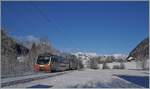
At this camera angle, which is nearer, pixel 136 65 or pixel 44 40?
pixel 44 40

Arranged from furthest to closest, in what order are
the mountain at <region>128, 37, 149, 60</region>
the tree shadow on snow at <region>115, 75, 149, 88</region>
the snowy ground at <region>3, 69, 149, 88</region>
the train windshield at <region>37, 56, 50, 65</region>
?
the mountain at <region>128, 37, 149, 60</region> < the train windshield at <region>37, 56, 50, 65</region> < the tree shadow on snow at <region>115, 75, 149, 88</region> < the snowy ground at <region>3, 69, 149, 88</region>

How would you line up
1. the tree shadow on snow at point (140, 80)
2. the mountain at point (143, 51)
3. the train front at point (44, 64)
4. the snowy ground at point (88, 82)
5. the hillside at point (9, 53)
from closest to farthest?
1. the snowy ground at point (88, 82)
2. the tree shadow on snow at point (140, 80)
3. the hillside at point (9, 53)
4. the train front at point (44, 64)
5. the mountain at point (143, 51)

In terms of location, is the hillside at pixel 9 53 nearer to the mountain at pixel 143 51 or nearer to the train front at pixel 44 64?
the train front at pixel 44 64

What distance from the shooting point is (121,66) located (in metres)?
87.4

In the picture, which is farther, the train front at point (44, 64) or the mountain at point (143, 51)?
the mountain at point (143, 51)

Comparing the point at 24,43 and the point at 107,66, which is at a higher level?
the point at 24,43

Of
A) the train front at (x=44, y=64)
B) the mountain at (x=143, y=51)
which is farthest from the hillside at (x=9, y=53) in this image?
the mountain at (x=143, y=51)

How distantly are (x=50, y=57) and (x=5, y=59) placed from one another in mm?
6314

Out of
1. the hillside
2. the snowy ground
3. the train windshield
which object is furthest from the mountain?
the snowy ground

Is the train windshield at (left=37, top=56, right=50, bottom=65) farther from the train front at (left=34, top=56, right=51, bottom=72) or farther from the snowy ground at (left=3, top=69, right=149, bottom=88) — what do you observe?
the snowy ground at (left=3, top=69, right=149, bottom=88)

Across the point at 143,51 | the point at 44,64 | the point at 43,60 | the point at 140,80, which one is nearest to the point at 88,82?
the point at 140,80

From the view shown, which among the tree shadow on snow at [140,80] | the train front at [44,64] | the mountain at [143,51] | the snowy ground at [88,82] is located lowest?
the tree shadow on snow at [140,80]

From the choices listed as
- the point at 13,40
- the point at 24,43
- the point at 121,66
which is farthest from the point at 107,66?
the point at 13,40

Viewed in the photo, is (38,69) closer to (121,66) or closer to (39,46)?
(39,46)
